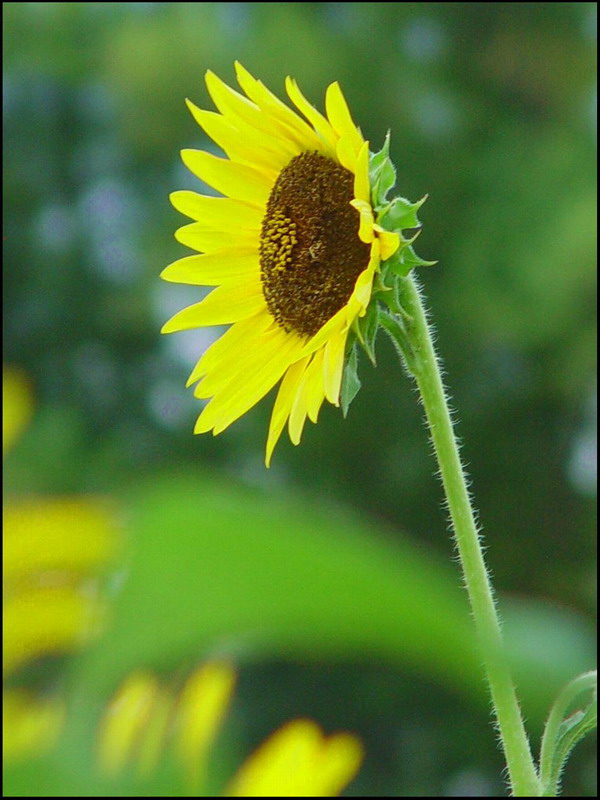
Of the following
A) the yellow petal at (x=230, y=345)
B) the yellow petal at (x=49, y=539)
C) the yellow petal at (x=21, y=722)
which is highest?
the yellow petal at (x=230, y=345)

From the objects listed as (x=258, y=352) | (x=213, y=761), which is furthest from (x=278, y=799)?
(x=258, y=352)

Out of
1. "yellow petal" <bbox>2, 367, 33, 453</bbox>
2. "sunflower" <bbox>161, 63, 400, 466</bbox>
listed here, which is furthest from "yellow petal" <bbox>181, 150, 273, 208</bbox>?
"yellow petal" <bbox>2, 367, 33, 453</bbox>

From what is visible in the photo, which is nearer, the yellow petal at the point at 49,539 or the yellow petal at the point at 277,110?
the yellow petal at the point at 49,539

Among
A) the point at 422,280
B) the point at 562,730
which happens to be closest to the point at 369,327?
the point at 562,730

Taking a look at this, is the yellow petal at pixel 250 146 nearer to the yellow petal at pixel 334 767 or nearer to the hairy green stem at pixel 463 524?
the hairy green stem at pixel 463 524

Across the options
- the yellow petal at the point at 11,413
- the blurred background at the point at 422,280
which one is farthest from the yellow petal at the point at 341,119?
the blurred background at the point at 422,280

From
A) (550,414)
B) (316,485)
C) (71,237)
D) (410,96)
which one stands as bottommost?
(316,485)

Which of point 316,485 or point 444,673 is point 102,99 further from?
point 444,673

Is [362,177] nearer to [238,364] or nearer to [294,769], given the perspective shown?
[238,364]
